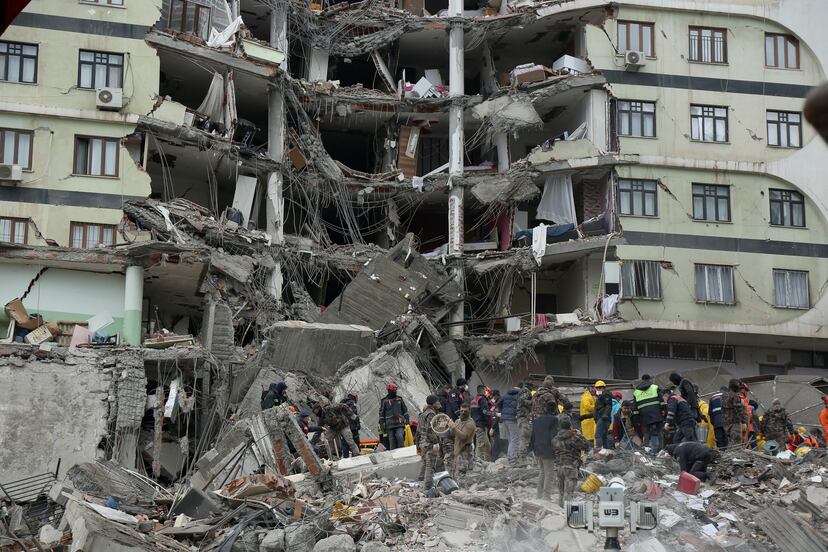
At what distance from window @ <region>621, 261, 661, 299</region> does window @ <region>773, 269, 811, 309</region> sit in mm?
4013

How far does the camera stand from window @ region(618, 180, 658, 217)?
1421 inches

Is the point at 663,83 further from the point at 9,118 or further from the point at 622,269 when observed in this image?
the point at 9,118

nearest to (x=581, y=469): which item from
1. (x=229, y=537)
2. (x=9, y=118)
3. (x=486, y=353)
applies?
(x=229, y=537)

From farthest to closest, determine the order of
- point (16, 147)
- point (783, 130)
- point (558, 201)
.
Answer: point (783, 130) < point (558, 201) < point (16, 147)

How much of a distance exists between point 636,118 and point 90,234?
1774cm

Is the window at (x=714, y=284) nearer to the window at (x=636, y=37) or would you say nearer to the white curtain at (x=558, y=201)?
the white curtain at (x=558, y=201)

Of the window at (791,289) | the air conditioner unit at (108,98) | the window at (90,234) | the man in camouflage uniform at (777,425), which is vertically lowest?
the man in camouflage uniform at (777,425)

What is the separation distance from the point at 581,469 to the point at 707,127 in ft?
67.1

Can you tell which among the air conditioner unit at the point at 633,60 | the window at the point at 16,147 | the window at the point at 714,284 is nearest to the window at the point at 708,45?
the air conditioner unit at the point at 633,60

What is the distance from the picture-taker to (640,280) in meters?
35.3

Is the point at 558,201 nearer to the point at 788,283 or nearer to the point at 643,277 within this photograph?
the point at 643,277

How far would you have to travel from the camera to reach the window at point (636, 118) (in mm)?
36906

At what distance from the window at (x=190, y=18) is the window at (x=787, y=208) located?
62.4 ft

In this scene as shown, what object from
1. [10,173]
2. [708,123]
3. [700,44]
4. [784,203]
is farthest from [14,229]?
[784,203]
